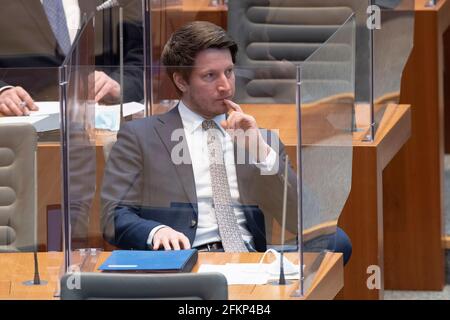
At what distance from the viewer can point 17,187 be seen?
377cm

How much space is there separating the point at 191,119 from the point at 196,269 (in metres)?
0.45

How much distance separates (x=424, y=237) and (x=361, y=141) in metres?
0.95

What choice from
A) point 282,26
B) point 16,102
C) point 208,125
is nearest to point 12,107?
point 16,102

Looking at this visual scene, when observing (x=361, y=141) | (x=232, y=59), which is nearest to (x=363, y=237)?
(x=361, y=141)

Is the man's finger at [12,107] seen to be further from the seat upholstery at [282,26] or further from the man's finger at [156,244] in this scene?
the seat upholstery at [282,26]

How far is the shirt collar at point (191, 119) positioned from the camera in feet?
11.1

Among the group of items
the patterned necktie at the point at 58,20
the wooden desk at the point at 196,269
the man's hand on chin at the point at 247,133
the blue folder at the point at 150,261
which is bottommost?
the wooden desk at the point at 196,269

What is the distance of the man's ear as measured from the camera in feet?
11.5

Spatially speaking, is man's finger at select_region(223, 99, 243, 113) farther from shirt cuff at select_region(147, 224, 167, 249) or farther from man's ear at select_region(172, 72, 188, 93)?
shirt cuff at select_region(147, 224, 167, 249)

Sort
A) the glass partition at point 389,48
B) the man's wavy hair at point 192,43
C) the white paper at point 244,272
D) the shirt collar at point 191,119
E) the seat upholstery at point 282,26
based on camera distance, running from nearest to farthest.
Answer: the white paper at point 244,272, the shirt collar at point 191,119, the man's wavy hair at point 192,43, the glass partition at point 389,48, the seat upholstery at point 282,26

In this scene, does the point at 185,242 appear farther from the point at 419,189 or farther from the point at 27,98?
the point at 419,189

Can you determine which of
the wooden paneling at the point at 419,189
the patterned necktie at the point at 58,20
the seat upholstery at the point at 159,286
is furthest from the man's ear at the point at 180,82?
the wooden paneling at the point at 419,189

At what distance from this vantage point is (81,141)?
3.24 m
